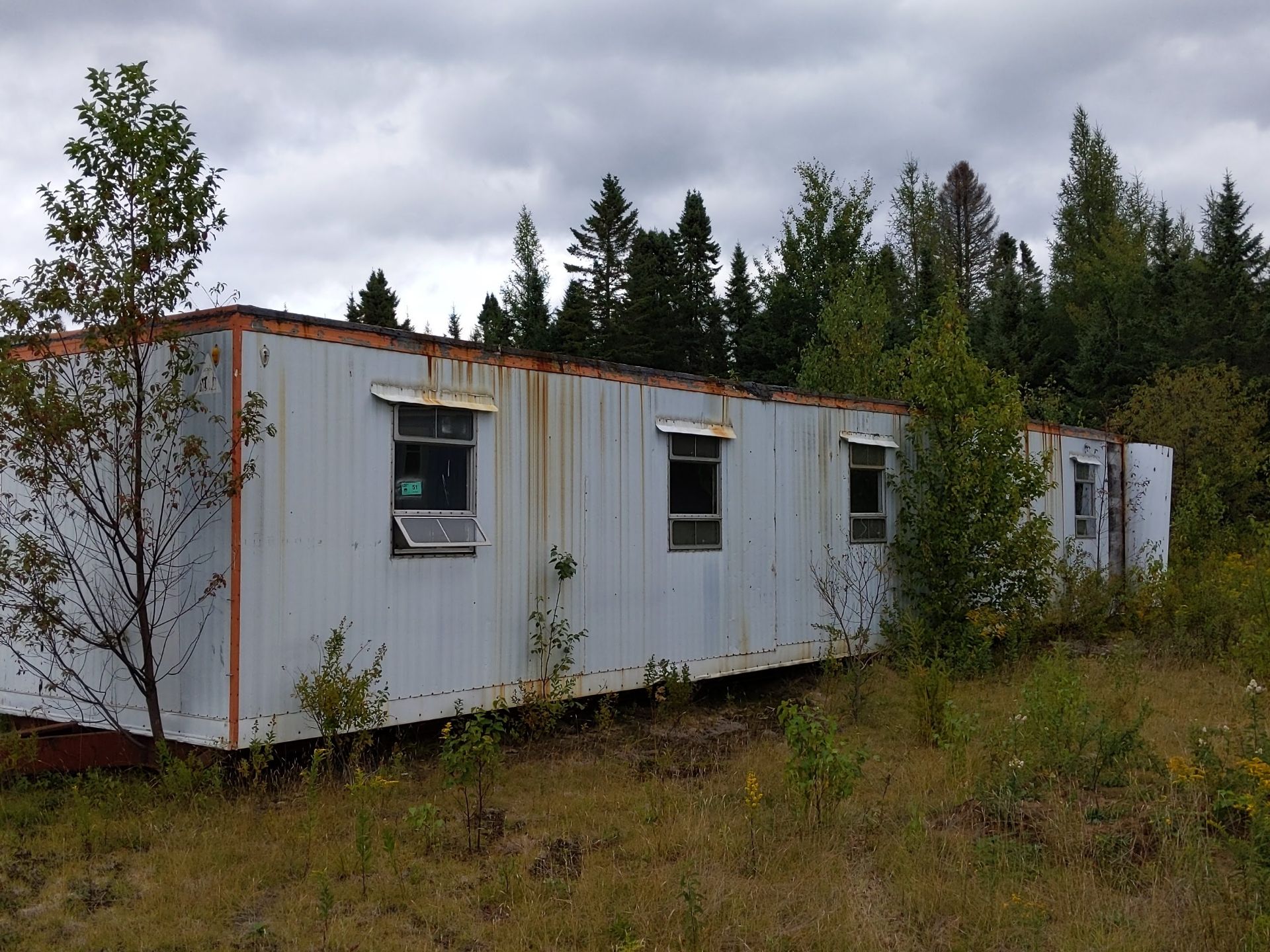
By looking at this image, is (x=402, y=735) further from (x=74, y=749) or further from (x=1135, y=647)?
(x=1135, y=647)

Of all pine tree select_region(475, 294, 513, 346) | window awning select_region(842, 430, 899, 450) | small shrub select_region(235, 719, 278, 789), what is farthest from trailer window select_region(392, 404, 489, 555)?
pine tree select_region(475, 294, 513, 346)

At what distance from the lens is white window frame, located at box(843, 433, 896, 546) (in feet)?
38.7

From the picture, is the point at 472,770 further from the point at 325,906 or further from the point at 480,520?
the point at 480,520

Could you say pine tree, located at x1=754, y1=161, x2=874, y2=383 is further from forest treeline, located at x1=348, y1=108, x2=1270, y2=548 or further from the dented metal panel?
the dented metal panel

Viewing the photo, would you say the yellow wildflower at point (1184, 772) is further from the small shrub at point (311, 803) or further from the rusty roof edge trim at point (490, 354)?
the rusty roof edge trim at point (490, 354)

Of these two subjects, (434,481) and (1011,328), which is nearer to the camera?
(434,481)

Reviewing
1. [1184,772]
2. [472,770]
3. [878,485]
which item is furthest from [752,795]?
[878,485]

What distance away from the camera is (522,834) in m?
6.26

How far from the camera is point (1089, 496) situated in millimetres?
16094

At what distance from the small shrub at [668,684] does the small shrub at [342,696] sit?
9.01 feet

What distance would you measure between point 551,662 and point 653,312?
2932cm

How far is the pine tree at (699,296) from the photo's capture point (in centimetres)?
3791

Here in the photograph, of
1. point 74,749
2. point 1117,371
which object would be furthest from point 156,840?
point 1117,371

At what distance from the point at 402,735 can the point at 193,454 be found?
2.84 m
